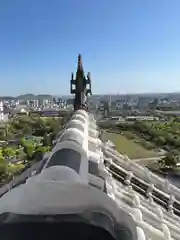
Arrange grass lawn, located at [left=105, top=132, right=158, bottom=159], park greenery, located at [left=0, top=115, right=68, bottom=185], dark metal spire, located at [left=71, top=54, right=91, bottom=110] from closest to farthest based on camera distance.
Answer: dark metal spire, located at [left=71, top=54, right=91, bottom=110]
park greenery, located at [left=0, top=115, right=68, bottom=185]
grass lawn, located at [left=105, top=132, right=158, bottom=159]

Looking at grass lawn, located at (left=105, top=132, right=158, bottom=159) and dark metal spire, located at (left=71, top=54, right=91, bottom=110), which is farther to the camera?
grass lawn, located at (left=105, top=132, right=158, bottom=159)

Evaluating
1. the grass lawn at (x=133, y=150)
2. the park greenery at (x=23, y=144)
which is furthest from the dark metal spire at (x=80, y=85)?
the grass lawn at (x=133, y=150)

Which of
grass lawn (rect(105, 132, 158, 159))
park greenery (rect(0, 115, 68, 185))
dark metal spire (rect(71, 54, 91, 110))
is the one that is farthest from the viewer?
grass lawn (rect(105, 132, 158, 159))

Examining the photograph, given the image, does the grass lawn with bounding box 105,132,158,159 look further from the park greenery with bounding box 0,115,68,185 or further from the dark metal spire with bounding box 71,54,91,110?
the dark metal spire with bounding box 71,54,91,110

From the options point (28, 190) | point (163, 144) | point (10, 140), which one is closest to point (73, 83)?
point (28, 190)

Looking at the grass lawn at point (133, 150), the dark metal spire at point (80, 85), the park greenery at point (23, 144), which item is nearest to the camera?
the dark metal spire at point (80, 85)

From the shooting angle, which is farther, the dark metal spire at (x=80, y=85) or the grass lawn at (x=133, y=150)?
the grass lawn at (x=133, y=150)

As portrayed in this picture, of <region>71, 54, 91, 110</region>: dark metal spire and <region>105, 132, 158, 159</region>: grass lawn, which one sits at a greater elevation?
<region>71, 54, 91, 110</region>: dark metal spire

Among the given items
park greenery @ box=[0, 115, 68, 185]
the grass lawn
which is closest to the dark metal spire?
park greenery @ box=[0, 115, 68, 185]

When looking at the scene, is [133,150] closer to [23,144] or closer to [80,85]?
[23,144]

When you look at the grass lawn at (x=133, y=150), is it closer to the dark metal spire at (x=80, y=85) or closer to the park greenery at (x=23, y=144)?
the park greenery at (x=23, y=144)
